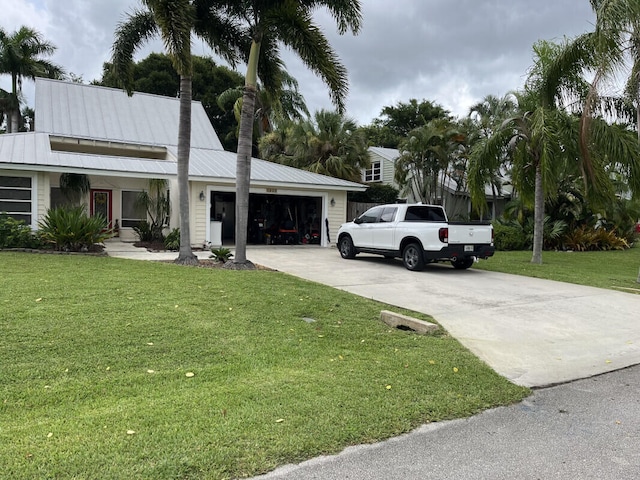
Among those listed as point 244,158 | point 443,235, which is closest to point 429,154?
point 443,235

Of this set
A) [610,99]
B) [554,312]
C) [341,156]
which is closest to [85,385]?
[554,312]

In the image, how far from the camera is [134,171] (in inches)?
651

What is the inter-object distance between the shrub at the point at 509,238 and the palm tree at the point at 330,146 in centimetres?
815

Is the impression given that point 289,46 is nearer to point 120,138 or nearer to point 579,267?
point 579,267

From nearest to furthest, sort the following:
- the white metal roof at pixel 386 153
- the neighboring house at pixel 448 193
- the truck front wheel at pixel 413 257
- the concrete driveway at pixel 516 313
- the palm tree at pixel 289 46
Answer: the concrete driveway at pixel 516 313, the palm tree at pixel 289 46, the truck front wheel at pixel 413 257, the neighboring house at pixel 448 193, the white metal roof at pixel 386 153

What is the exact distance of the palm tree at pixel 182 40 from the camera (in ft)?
35.0

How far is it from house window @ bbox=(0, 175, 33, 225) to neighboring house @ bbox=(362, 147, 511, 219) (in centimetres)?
1790

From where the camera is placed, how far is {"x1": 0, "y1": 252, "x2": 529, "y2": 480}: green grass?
3168 mm

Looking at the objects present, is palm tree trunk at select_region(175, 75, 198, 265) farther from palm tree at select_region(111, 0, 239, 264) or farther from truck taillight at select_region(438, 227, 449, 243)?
truck taillight at select_region(438, 227, 449, 243)

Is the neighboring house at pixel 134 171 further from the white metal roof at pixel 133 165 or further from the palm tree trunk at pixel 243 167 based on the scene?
the palm tree trunk at pixel 243 167

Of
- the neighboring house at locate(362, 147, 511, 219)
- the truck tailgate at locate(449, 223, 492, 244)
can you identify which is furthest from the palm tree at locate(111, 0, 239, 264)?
the neighboring house at locate(362, 147, 511, 219)

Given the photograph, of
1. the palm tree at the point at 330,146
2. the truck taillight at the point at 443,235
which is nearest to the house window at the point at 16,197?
the truck taillight at the point at 443,235

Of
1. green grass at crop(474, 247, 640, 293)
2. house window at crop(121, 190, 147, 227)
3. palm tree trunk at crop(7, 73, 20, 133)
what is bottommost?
green grass at crop(474, 247, 640, 293)

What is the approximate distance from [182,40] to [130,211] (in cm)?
1017
